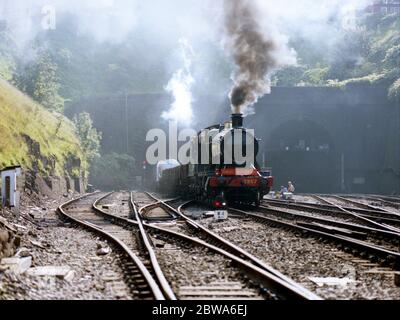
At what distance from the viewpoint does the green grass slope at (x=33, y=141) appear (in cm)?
2158

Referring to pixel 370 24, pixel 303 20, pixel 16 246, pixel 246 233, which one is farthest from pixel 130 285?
pixel 370 24

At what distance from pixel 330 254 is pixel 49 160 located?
21.8 m

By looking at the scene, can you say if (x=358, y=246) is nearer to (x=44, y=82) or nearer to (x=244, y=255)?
(x=244, y=255)

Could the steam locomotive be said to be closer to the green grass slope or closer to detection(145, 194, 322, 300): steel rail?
detection(145, 194, 322, 300): steel rail

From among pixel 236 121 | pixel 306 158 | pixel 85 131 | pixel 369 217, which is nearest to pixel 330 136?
pixel 306 158

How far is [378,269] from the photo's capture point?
7344 mm

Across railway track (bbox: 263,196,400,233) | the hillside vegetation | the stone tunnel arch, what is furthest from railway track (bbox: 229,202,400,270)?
the hillside vegetation

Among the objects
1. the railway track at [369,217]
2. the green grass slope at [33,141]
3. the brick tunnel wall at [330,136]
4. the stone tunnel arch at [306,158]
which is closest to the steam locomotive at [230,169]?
the railway track at [369,217]

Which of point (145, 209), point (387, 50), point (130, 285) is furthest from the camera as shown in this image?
point (387, 50)

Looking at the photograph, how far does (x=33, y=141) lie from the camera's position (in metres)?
25.3

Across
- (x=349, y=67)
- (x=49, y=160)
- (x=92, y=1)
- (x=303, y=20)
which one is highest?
(x=92, y=1)

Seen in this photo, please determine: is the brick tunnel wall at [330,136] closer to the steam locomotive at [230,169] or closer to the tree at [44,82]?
the tree at [44,82]
